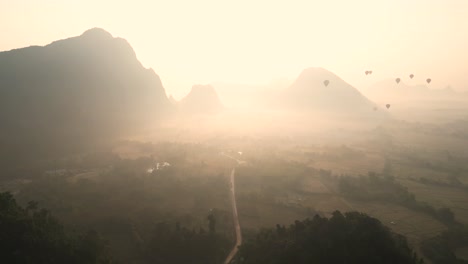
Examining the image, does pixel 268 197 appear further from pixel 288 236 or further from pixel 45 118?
pixel 45 118

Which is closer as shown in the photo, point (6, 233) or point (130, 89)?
point (6, 233)

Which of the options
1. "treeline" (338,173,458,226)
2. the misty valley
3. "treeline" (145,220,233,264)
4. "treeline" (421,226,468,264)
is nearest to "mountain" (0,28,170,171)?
the misty valley

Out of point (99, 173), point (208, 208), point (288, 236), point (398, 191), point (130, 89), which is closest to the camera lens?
point (288, 236)

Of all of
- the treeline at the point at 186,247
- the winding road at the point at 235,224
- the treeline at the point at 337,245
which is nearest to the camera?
the treeline at the point at 337,245

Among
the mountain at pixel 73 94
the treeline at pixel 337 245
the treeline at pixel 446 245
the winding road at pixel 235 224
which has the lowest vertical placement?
the treeline at pixel 446 245

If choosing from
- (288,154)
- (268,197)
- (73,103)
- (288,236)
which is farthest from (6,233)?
(73,103)

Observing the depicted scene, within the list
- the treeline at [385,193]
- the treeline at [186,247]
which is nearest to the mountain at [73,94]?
the treeline at [186,247]

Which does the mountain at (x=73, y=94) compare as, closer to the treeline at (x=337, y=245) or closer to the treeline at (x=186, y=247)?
the treeline at (x=186, y=247)
